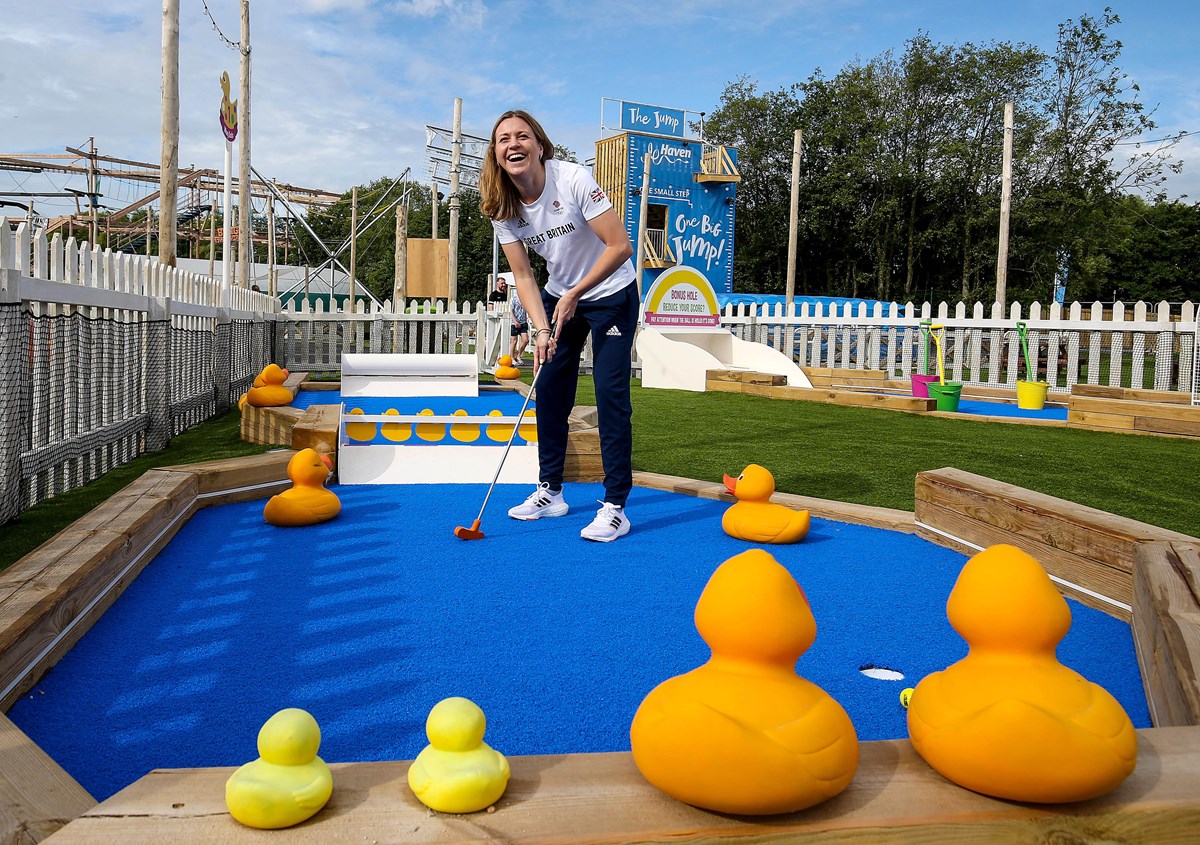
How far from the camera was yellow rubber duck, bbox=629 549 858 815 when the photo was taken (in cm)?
124

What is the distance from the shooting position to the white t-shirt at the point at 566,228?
396cm

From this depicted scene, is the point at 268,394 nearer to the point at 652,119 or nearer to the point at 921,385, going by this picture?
the point at 921,385

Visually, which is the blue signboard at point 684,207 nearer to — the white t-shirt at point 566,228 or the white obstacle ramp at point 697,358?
the white obstacle ramp at point 697,358

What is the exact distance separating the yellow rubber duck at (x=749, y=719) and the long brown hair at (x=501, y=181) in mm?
2912

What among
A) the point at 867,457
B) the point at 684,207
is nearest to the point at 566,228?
the point at 867,457

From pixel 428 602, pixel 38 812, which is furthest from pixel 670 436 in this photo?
pixel 38 812

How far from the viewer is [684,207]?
1266 inches

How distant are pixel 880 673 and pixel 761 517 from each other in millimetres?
1517

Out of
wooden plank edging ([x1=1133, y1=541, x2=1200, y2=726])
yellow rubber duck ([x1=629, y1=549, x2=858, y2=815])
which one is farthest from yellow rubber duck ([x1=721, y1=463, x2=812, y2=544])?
yellow rubber duck ([x1=629, y1=549, x2=858, y2=815])

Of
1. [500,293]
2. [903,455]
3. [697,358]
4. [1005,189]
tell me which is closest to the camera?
[903,455]

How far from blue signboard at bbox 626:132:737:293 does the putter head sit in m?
28.1

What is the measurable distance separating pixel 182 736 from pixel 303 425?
3547mm

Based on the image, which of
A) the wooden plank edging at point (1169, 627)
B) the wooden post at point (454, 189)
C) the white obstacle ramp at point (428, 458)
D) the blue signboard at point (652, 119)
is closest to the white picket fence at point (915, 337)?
the wooden post at point (454, 189)

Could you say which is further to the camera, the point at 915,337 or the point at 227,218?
the point at 915,337
